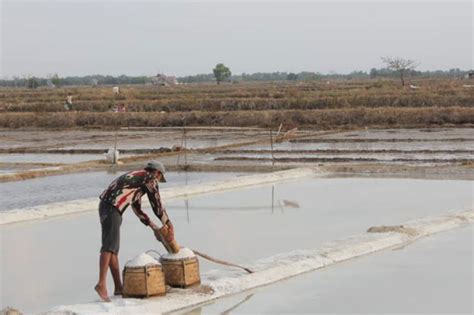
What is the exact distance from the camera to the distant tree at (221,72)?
240ft

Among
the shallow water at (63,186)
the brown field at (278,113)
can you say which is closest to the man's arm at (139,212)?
the shallow water at (63,186)

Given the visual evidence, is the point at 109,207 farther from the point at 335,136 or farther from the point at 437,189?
the point at 335,136

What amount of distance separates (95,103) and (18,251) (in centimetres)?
2464

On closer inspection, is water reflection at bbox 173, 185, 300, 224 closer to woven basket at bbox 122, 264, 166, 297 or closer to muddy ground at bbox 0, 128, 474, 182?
muddy ground at bbox 0, 128, 474, 182

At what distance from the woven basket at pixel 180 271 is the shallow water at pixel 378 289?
0.22 metres

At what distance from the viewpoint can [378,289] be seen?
4598 mm

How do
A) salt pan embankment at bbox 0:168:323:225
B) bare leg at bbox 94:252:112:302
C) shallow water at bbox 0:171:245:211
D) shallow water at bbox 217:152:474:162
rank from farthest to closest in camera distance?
shallow water at bbox 217:152:474:162 < shallow water at bbox 0:171:245:211 < salt pan embankment at bbox 0:168:323:225 < bare leg at bbox 94:252:112:302

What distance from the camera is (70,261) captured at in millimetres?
5609

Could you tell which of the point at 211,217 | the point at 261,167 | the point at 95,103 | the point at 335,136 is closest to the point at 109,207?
the point at 211,217

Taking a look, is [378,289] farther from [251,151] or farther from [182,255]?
[251,151]

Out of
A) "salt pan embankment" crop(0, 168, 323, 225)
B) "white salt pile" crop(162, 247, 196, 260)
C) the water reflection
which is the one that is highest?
"white salt pile" crop(162, 247, 196, 260)

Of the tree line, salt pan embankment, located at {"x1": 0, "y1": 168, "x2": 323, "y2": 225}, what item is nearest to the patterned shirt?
salt pan embankment, located at {"x1": 0, "y1": 168, "x2": 323, "y2": 225}

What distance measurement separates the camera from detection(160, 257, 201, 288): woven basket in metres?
4.57

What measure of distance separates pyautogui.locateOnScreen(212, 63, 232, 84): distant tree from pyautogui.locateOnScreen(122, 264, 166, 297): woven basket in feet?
218
